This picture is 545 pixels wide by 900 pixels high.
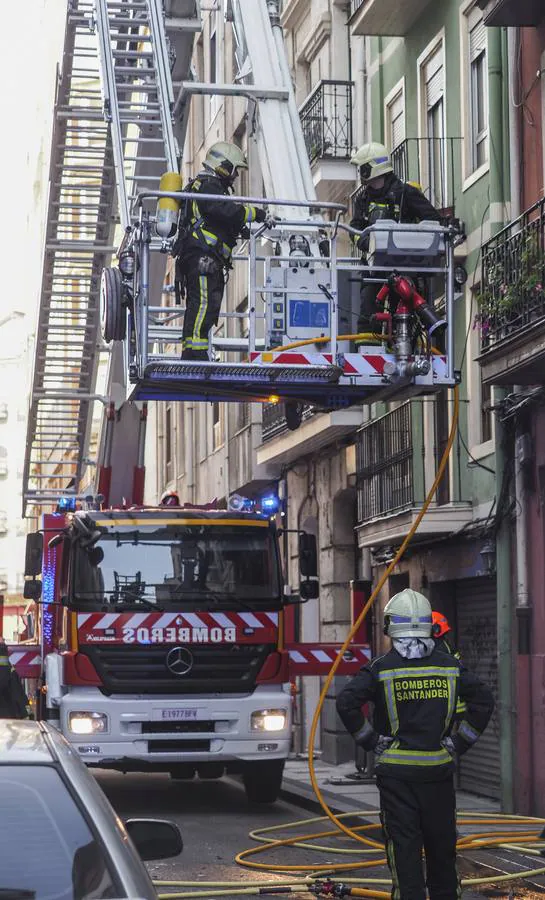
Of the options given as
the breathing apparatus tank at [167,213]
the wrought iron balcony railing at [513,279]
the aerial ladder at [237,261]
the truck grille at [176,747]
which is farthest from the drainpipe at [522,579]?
the breathing apparatus tank at [167,213]

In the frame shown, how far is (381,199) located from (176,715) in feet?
17.0

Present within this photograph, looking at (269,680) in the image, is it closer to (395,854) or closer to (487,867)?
(487,867)

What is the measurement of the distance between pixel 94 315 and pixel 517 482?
732 centimetres

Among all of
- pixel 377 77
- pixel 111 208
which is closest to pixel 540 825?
pixel 111 208

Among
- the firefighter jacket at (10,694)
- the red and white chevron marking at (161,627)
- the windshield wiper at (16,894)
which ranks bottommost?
the windshield wiper at (16,894)

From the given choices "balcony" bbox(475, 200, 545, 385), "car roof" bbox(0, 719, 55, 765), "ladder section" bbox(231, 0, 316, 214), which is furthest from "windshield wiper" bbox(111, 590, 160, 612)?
"car roof" bbox(0, 719, 55, 765)

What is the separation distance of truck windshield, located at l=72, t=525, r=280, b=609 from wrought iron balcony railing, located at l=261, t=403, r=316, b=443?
9203 mm

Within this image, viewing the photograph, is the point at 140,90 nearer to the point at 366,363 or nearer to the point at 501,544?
the point at 501,544

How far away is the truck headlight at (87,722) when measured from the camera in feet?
50.1

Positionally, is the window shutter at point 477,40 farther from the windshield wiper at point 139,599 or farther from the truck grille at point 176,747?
the truck grille at point 176,747

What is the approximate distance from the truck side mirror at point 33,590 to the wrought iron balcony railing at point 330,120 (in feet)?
28.9

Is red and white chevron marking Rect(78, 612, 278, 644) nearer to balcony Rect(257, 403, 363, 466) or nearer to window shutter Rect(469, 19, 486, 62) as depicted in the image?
balcony Rect(257, 403, 363, 466)

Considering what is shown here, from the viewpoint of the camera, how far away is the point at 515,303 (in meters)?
15.5

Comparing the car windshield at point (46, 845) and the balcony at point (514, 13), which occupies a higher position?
the balcony at point (514, 13)
